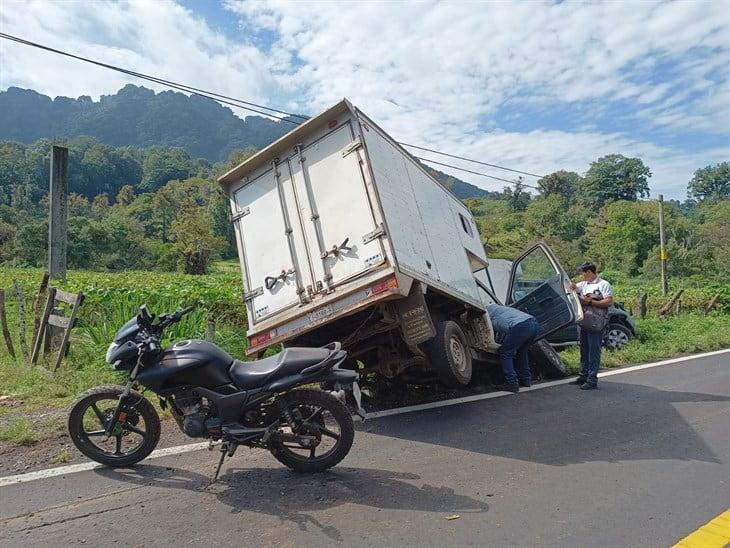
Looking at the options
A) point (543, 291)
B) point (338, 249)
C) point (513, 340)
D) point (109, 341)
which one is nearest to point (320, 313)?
point (338, 249)

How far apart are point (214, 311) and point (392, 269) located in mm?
→ 5892

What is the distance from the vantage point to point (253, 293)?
227 inches

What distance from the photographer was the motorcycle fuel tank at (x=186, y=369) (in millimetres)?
3619

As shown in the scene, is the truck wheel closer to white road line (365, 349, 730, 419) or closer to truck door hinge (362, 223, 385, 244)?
white road line (365, 349, 730, 419)

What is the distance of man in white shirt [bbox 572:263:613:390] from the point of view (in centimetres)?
662

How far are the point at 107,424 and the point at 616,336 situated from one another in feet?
33.2

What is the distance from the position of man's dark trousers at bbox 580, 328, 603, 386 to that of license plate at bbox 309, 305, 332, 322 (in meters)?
3.57

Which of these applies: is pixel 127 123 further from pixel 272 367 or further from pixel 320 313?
pixel 272 367

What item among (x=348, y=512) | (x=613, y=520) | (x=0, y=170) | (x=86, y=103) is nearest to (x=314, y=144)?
(x=348, y=512)

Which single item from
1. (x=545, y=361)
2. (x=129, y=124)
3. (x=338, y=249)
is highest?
(x=129, y=124)

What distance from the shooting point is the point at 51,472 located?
3.73 m

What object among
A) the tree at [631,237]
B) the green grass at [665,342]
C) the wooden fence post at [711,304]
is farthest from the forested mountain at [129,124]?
the green grass at [665,342]

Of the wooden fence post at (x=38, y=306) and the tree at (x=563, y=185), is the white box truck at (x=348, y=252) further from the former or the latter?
the tree at (x=563, y=185)

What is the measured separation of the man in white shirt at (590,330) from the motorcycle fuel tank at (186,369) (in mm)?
4769
